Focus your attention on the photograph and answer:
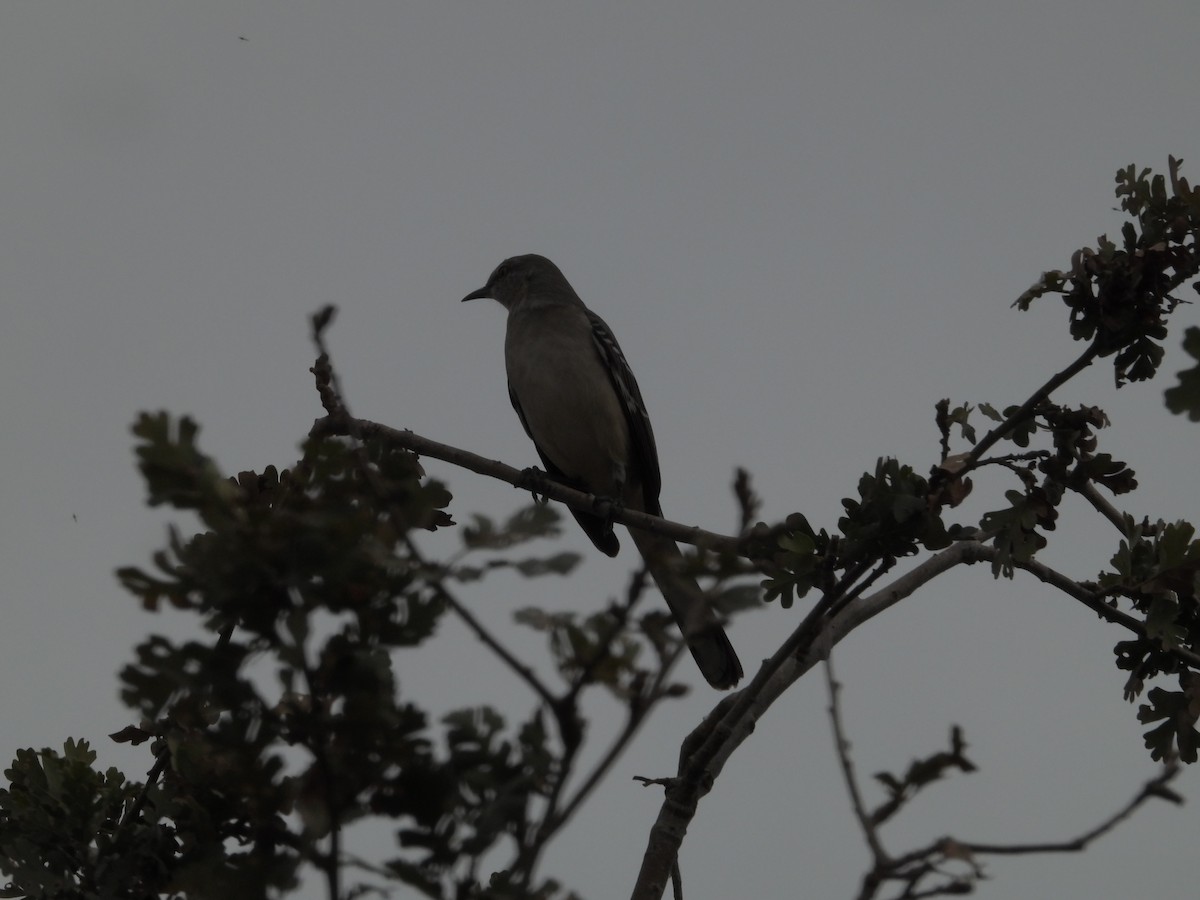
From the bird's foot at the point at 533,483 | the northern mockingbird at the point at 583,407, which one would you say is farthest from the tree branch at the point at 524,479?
the northern mockingbird at the point at 583,407

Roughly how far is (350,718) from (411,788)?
173 millimetres

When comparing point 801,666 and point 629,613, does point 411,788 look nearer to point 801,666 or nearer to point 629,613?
point 629,613

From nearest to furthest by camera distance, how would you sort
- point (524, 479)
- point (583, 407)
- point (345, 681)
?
point (345, 681) < point (524, 479) < point (583, 407)

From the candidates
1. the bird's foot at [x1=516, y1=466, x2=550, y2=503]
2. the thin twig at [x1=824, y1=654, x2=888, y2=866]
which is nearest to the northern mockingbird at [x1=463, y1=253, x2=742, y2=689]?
the bird's foot at [x1=516, y1=466, x2=550, y2=503]

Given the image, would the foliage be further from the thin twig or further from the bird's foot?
the bird's foot

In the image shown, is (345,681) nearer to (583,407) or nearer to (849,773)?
(849,773)

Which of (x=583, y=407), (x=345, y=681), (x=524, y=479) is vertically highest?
(x=583, y=407)

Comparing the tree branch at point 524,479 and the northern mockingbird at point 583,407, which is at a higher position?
the northern mockingbird at point 583,407

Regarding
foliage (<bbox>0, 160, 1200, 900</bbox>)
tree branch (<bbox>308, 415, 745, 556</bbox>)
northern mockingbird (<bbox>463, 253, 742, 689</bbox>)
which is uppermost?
northern mockingbird (<bbox>463, 253, 742, 689</bbox>)

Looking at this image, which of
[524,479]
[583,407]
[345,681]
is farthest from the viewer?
[583,407]

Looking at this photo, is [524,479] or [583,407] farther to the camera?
[583,407]

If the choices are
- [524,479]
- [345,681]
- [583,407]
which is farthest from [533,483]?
[345,681]

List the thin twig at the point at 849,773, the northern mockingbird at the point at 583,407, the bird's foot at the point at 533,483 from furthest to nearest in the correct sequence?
the northern mockingbird at the point at 583,407 → the bird's foot at the point at 533,483 → the thin twig at the point at 849,773

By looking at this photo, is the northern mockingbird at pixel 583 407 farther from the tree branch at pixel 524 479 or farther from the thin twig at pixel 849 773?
the thin twig at pixel 849 773
